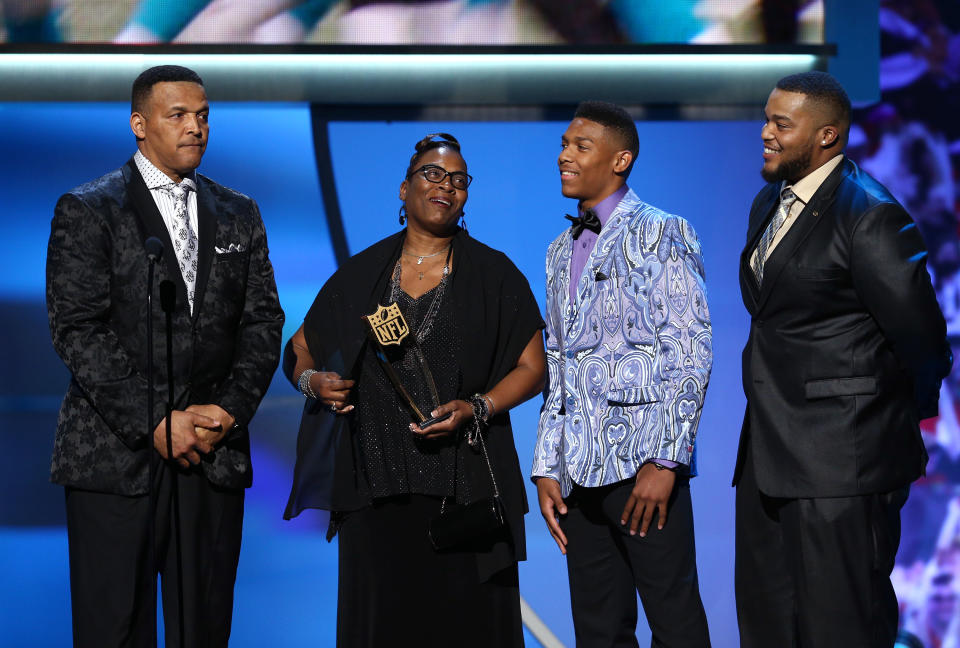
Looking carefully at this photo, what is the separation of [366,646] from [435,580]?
0.26 m

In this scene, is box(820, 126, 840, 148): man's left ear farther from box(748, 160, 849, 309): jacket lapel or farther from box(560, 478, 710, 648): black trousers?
box(560, 478, 710, 648): black trousers

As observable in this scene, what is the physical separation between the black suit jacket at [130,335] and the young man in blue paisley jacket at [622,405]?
87 cm

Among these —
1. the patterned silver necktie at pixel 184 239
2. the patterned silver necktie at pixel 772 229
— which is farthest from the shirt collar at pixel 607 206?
the patterned silver necktie at pixel 184 239

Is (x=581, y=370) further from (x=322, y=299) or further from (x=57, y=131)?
(x=57, y=131)

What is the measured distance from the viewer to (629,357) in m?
3.13

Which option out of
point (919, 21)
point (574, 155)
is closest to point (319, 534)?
point (574, 155)

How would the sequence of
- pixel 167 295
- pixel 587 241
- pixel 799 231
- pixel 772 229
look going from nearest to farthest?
pixel 167 295 → pixel 799 231 → pixel 772 229 → pixel 587 241

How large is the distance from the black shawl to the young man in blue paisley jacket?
0.35ft

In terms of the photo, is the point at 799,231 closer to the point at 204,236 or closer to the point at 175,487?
the point at 204,236

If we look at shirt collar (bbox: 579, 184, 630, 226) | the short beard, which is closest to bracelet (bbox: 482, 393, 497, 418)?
shirt collar (bbox: 579, 184, 630, 226)

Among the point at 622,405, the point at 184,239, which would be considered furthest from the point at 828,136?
the point at 184,239

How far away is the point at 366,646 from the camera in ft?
10.6

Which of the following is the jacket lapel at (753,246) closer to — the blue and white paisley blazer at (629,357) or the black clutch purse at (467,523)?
the blue and white paisley blazer at (629,357)

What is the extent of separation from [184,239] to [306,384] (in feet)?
1.71
